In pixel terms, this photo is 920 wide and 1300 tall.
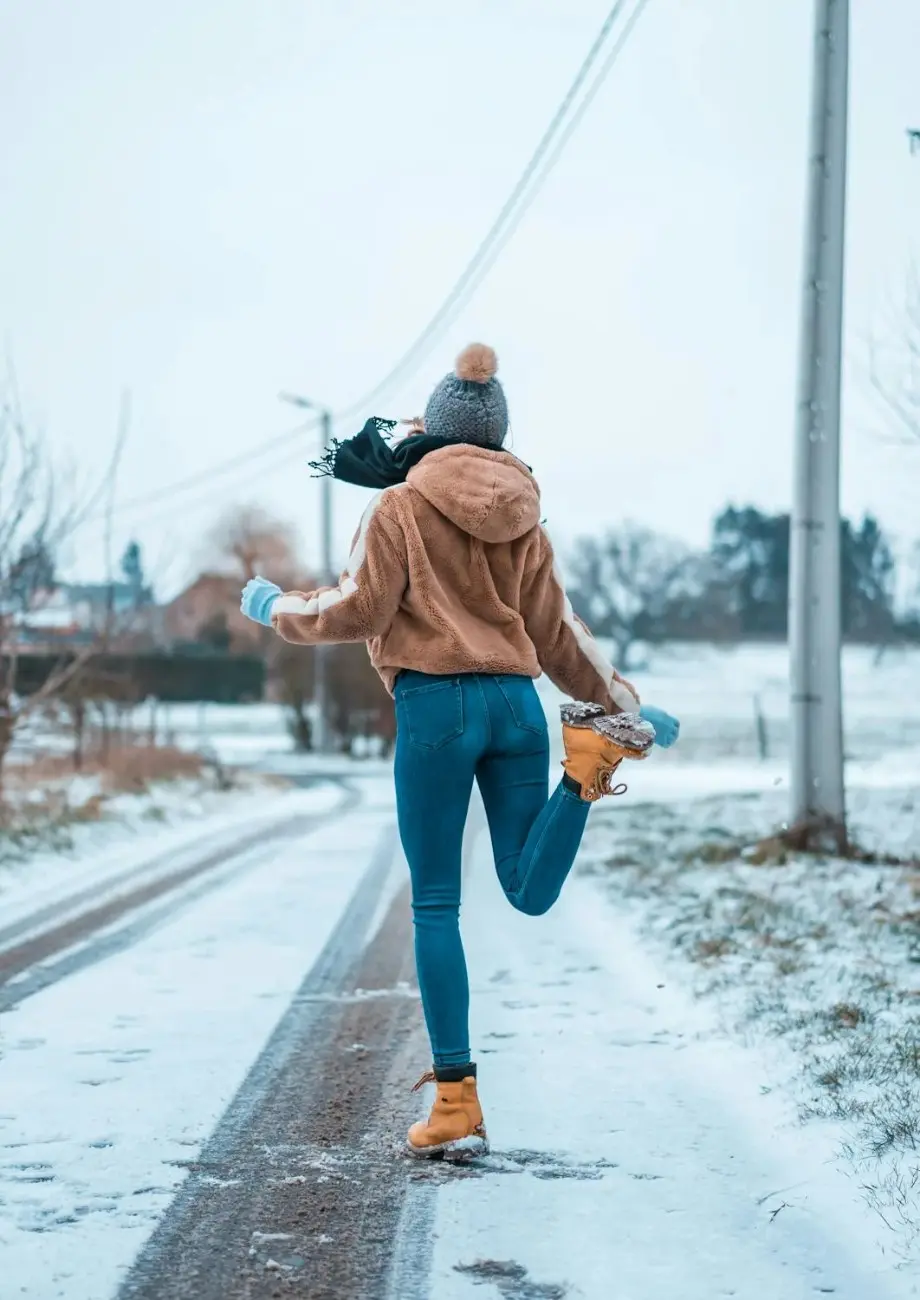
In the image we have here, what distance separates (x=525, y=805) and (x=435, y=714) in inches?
13.0

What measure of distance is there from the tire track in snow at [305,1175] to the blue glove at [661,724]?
1129 mm

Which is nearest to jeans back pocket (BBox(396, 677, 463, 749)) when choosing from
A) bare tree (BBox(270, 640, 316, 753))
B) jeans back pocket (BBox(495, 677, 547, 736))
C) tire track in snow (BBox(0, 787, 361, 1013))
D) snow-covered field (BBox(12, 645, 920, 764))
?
jeans back pocket (BBox(495, 677, 547, 736))

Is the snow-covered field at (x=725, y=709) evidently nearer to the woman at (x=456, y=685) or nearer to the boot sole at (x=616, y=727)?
the woman at (x=456, y=685)

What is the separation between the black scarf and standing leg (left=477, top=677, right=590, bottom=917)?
571 millimetres

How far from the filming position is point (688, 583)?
178 ft

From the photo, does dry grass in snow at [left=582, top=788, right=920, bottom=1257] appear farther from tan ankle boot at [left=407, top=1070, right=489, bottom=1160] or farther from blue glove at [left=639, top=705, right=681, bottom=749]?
blue glove at [left=639, top=705, right=681, bottom=749]

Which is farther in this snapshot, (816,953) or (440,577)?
(816,953)

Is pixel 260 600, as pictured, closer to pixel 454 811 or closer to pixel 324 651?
pixel 454 811

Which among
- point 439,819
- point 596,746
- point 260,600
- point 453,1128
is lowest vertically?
point 453,1128

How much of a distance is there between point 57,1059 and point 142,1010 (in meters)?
0.71

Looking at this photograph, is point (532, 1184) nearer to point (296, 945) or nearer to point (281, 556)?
point (296, 945)

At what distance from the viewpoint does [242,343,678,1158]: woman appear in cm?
330

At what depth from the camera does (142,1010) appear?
472 cm

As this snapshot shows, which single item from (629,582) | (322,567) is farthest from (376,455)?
(629,582)
